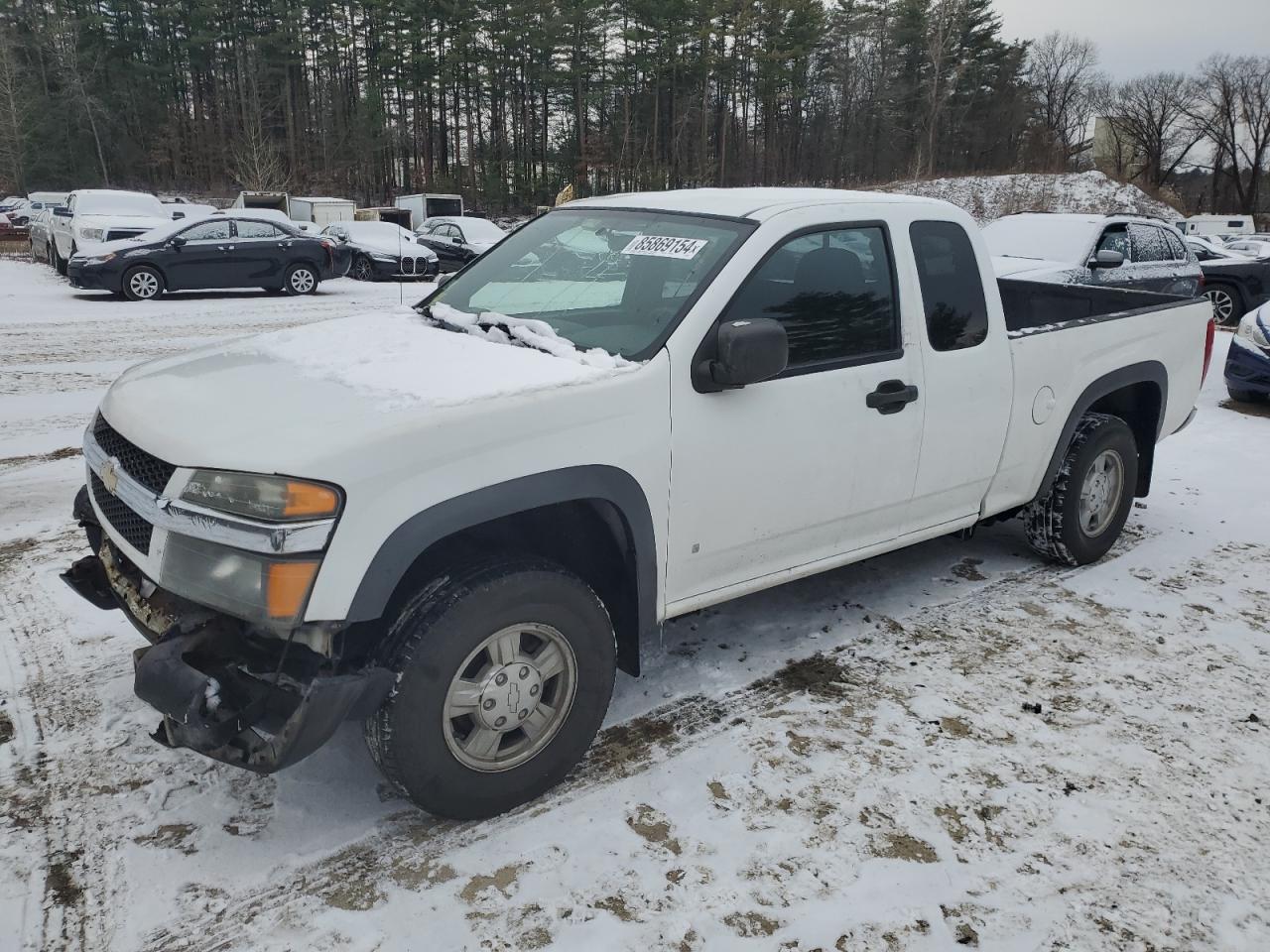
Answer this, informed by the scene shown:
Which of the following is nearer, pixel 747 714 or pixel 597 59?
pixel 747 714

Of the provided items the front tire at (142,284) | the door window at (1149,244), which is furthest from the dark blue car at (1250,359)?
the front tire at (142,284)

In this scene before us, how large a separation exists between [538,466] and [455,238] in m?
22.2

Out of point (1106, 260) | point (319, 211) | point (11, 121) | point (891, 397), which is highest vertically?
point (11, 121)

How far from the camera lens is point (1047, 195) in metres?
45.0

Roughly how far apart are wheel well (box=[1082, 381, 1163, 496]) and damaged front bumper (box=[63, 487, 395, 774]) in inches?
169

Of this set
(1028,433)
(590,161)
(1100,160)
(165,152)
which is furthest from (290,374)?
(1100,160)

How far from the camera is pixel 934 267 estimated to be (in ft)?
13.1

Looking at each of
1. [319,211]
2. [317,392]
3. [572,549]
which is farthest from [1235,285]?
[319,211]

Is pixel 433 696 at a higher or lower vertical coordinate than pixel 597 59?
lower

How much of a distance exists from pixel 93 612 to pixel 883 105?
70.0 meters

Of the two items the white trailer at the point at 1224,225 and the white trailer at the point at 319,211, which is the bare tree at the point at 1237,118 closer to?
the white trailer at the point at 1224,225

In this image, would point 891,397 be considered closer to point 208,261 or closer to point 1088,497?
point 1088,497

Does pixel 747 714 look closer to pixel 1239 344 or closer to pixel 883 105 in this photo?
pixel 1239 344

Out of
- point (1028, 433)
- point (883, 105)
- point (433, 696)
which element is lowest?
point (433, 696)
